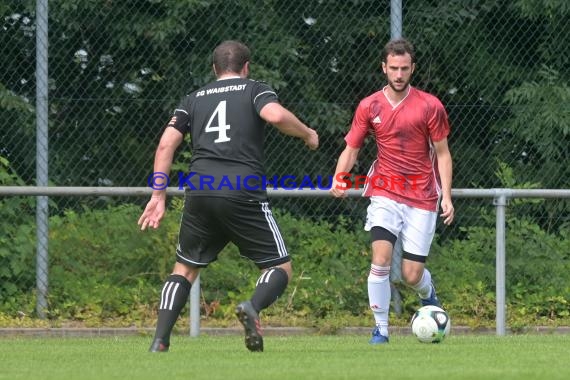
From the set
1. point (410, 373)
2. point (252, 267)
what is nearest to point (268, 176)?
point (252, 267)

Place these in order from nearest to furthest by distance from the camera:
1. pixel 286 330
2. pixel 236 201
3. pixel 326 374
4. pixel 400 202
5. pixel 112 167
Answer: pixel 326 374 → pixel 236 201 → pixel 400 202 → pixel 286 330 → pixel 112 167

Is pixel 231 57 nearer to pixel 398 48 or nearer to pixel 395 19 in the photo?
pixel 398 48

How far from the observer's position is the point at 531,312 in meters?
11.6

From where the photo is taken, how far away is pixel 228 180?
781 cm

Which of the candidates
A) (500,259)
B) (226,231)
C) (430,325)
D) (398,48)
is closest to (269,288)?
(226,231)

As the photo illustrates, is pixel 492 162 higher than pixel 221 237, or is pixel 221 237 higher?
pixel 492 162

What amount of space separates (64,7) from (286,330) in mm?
3335

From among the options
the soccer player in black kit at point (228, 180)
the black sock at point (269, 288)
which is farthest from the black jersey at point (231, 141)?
the black sock at point (269, 288)

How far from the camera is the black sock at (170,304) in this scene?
26.0ft

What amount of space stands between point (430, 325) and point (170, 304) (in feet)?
6.45

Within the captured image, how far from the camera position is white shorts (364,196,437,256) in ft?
30.4

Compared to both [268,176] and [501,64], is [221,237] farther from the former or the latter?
[501,64]

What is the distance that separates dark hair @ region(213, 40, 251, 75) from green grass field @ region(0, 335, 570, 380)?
5.44 ft

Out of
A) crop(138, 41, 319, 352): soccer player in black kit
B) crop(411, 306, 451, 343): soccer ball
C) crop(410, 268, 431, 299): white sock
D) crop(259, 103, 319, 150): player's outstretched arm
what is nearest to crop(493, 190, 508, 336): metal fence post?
crop(410, 268, 431, 299): white sock
